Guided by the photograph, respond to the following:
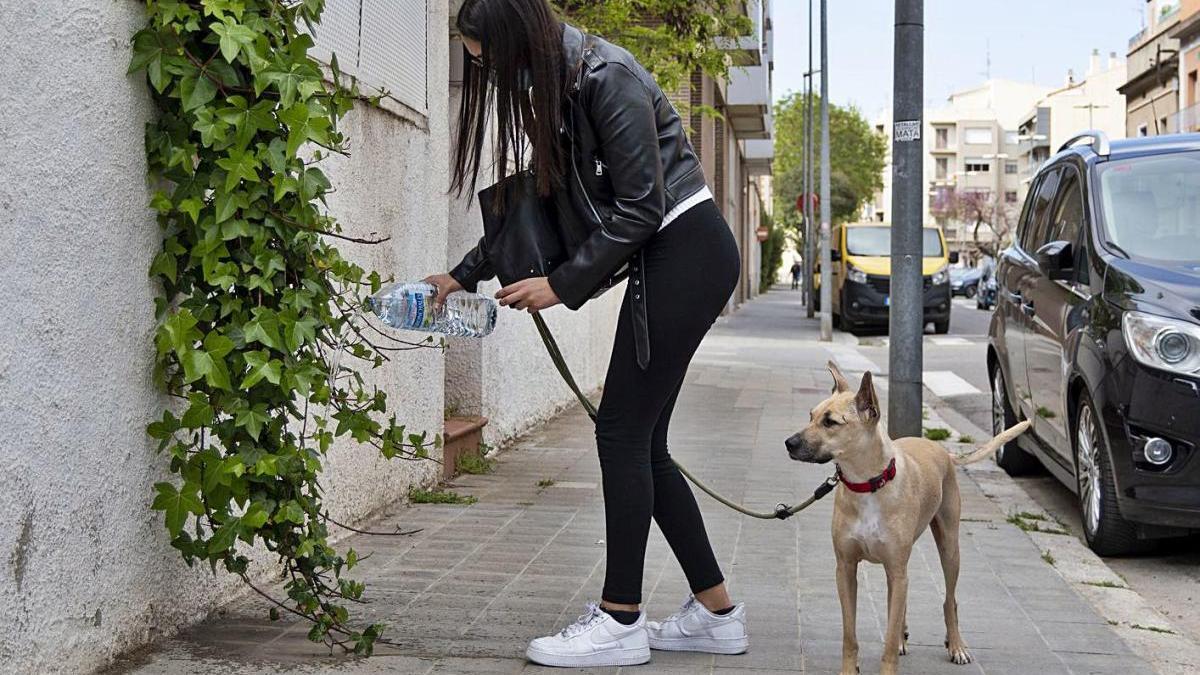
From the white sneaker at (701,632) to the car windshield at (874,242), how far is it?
23.2 meters

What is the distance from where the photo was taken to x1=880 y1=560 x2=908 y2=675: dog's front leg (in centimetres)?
411

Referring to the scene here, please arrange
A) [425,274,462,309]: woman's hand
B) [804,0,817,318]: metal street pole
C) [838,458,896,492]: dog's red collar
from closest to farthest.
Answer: [838,458,896,492]: dog's red collar, [425,274,462,309]: woman's hand, [804,0,817,318]: metal street pole

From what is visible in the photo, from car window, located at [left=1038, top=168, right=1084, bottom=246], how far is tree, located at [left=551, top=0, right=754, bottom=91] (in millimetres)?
5210

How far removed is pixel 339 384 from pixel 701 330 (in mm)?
2193

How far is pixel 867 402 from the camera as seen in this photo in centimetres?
420

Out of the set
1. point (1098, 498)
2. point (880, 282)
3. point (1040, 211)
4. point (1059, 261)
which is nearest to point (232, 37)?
point (1098, 498)

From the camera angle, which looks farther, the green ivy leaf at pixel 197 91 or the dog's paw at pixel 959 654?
the dog's paw at pixel 959 654

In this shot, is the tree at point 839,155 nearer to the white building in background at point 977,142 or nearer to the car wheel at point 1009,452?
the white building in background at point 977,142

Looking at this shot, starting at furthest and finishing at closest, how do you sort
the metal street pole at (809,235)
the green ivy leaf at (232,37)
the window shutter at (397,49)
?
the metal street pole at (809,235) < the window shutter at (397,49) < the green ivy leaf at (232,37)

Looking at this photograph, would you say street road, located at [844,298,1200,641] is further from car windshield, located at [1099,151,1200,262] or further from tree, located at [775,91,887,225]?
tree, located at [775,91,887,225]

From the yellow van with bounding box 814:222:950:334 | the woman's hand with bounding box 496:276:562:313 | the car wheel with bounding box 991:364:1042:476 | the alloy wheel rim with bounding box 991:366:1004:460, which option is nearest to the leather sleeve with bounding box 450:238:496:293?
the woman's hand with bounding box 496:276:562:313

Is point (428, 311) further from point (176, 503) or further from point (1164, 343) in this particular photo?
point (1164, 343)

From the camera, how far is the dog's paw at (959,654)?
4461mm

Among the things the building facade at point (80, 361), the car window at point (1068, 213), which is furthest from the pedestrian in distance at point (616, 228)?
the car window at point (1068, 213)
